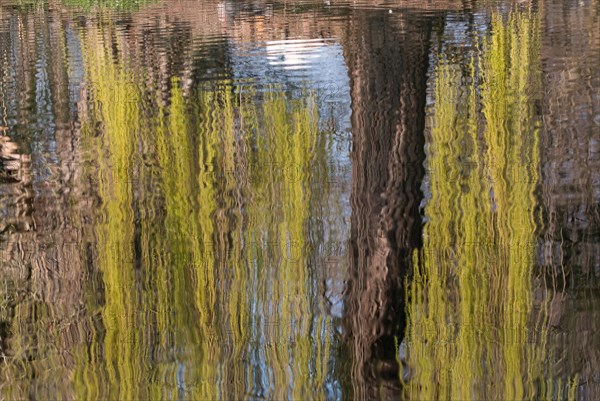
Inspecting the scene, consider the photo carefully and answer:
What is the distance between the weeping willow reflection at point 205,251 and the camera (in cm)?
275

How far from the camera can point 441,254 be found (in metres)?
3.52

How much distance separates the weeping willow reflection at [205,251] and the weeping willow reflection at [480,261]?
1.14ft

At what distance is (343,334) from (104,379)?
0.71 meters

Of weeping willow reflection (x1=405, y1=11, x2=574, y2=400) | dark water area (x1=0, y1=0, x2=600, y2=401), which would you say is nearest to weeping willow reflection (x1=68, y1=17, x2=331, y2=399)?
dark water area (x1=0, y1=0, x2=600, y2=401)

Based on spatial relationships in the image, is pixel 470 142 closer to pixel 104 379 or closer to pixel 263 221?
pixel 263 221

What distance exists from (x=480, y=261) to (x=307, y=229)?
0.72m

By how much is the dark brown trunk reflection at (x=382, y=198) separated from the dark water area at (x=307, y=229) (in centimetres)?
1

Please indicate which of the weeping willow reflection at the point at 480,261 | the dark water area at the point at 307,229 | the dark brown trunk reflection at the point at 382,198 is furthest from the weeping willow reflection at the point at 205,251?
the weeping willow reflection at the point at 480,261

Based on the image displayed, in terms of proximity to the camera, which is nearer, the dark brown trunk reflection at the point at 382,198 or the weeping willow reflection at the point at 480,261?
the weeping willow reflection at the point at 480,261

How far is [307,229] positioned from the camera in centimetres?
381

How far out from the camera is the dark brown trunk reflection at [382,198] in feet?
9.62

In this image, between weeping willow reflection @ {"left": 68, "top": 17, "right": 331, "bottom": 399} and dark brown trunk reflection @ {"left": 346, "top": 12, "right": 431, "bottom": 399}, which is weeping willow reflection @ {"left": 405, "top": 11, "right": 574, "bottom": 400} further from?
weeping willow reflection @ {"left": 68, "top": 17, "right": 331, "bottom": 399}

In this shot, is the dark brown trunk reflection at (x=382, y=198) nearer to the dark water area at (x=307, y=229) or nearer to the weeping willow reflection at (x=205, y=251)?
the dark water area at (x=307, y=229)

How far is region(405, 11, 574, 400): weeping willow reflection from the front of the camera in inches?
105
